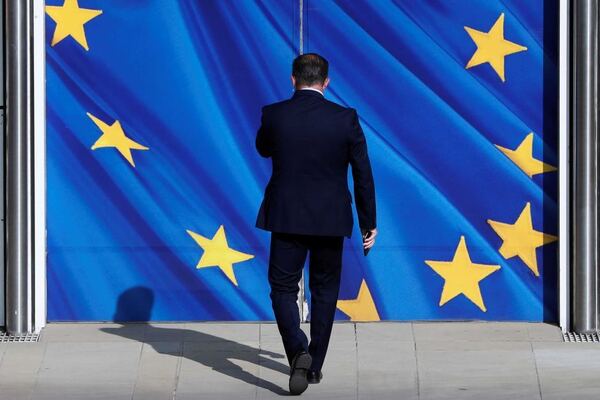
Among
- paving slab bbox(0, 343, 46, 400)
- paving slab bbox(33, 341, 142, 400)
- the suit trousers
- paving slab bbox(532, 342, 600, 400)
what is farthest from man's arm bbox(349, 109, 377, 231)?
paving slab bbox(0, 343, 46, 400)

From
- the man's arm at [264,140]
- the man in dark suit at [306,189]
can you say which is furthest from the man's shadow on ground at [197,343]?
the man's arm at [264,140]

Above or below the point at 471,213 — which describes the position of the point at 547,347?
below

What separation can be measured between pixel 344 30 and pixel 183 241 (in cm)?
144

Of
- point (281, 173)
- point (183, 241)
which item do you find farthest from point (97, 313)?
point (281, 173)

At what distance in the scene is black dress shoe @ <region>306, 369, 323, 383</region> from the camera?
8023 mm

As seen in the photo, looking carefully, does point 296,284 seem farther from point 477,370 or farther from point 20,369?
point 20,369

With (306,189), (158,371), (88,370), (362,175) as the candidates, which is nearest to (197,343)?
(158,371)

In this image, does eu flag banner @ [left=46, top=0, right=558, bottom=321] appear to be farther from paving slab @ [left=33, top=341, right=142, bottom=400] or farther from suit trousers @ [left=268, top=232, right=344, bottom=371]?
suit trousers @ [left=268, top=232, right=344, bottom=371]

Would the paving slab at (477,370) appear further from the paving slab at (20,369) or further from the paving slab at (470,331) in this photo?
the paving slab at (20,369)

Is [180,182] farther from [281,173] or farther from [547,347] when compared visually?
[547,347]

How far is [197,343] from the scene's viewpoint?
881 centimetres

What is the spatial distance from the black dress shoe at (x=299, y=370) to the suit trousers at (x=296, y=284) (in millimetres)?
38

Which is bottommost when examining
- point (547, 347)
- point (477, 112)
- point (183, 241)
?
point (547, 347)

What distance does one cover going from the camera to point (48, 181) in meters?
9.06
